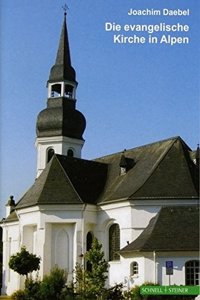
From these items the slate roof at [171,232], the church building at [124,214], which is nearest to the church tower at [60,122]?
the church building at [124,214]

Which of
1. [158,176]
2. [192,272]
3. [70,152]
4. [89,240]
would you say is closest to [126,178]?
[158,176]

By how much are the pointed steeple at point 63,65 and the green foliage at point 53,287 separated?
86.3ft

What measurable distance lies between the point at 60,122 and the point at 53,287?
77.7ft

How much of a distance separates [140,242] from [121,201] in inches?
195

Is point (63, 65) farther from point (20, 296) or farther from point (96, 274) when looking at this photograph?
point (20, 296)

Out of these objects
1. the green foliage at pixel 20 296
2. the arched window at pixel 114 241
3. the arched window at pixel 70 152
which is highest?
the arched window at pixel 70 152

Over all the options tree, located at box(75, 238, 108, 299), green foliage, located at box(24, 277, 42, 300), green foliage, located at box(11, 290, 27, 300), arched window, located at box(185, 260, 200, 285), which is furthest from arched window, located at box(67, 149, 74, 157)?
arched window, located at box(185, 260, 200, 285)

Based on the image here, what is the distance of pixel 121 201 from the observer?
39500mm

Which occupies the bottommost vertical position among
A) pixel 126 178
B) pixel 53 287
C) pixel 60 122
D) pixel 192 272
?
pixel 53 287

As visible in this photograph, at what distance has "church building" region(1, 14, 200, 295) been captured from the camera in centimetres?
3381

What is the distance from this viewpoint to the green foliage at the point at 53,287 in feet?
105

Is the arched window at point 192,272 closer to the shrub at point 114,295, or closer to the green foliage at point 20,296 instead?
the shrub at point 114,295

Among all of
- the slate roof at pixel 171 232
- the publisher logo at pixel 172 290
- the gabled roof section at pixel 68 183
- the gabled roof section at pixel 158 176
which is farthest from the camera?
the gabled roof section at pixel 68 183

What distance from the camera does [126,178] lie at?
42.9 meters
